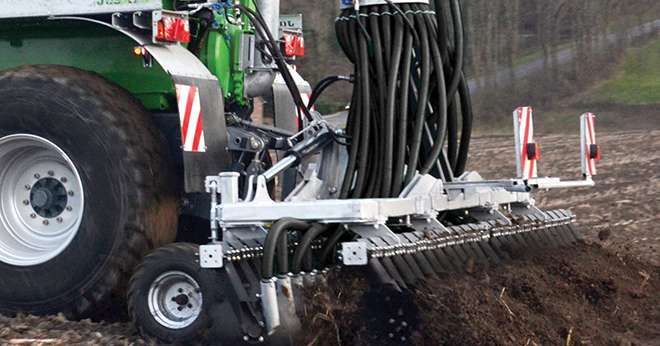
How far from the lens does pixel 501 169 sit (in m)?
13.9

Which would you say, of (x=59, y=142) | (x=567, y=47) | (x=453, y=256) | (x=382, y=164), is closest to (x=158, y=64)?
(x=59, y=142)

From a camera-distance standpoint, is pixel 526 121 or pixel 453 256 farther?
pixel 526 121

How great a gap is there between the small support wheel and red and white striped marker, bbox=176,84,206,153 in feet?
2.43

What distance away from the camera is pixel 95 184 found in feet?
20.4

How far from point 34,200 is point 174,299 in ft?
4.17

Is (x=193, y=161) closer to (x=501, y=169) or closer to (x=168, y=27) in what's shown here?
(x=168, y=27)

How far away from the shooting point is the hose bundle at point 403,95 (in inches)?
242

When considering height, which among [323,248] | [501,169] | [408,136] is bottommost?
[501,169]

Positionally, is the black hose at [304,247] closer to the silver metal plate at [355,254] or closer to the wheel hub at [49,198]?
the silver metal plate at [355,254]

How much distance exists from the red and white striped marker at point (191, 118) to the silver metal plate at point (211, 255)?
0.95 metres

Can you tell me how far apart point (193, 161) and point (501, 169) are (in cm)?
807

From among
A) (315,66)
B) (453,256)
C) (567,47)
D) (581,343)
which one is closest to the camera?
(581,343)

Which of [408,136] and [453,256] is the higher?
[408,136]

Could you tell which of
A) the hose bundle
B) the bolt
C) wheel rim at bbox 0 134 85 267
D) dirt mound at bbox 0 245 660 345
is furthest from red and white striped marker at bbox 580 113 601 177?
wheel rim at bbox 0 134 85 267
